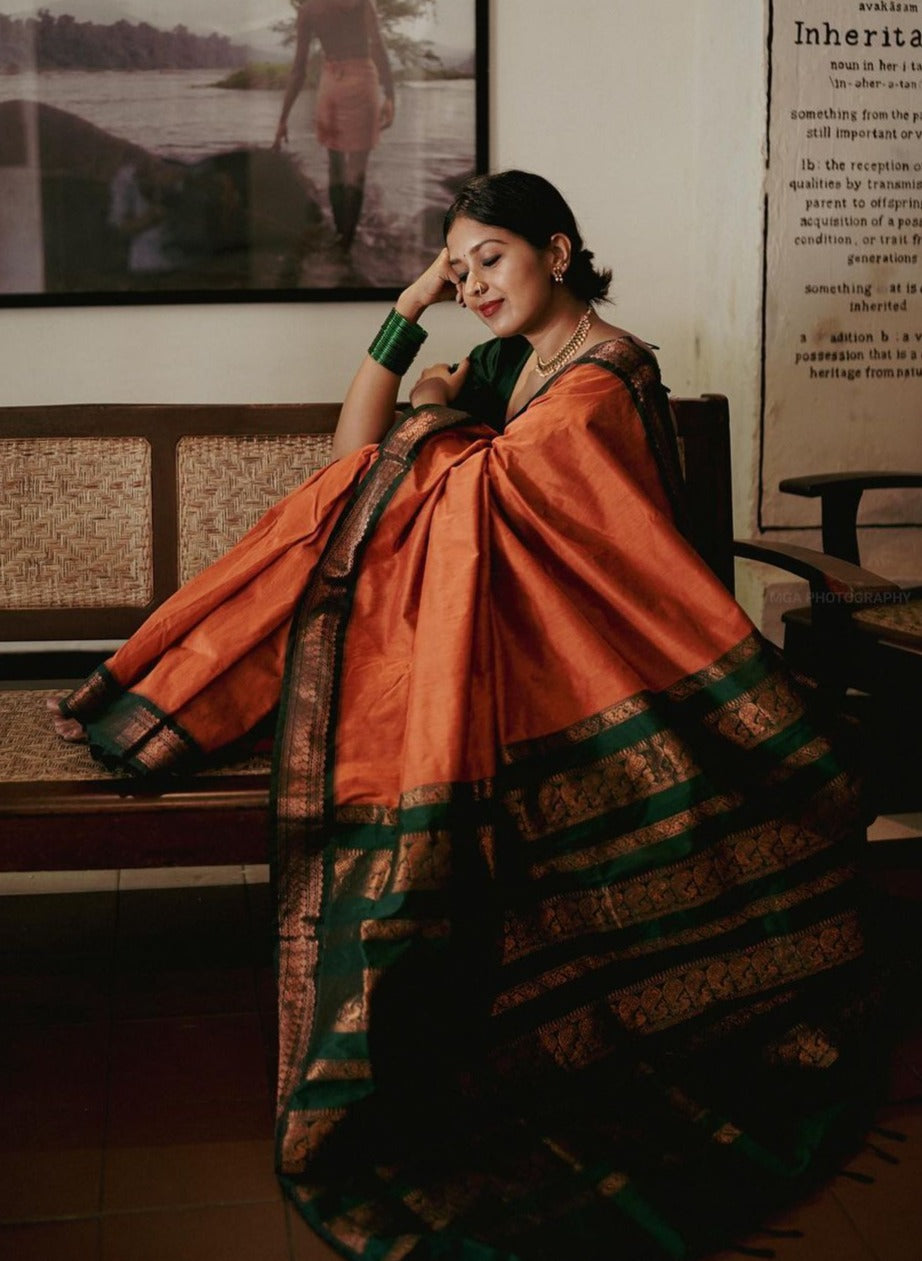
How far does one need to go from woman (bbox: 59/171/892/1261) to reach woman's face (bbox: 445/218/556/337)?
232 millimetres

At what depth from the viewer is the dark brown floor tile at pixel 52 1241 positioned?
1.83m

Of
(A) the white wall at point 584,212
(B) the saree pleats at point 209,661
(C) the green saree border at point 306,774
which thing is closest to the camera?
(C) the green saree border at point 306,774

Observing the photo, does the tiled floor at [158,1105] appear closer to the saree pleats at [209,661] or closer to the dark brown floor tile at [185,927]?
the dark brown floor tile at [185,927]

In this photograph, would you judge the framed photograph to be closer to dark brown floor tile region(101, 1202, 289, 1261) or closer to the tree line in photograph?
the tree line in photograph

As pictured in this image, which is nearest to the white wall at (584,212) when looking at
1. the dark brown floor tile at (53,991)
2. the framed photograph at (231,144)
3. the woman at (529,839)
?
the framed photograph at (231,144)

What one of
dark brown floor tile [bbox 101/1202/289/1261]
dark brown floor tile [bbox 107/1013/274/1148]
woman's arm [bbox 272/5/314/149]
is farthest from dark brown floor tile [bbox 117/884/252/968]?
woman's arm [bbox 272/5/314/149]

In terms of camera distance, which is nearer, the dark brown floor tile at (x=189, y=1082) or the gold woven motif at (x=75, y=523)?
the dark brown floor tile at (x=189, y=1082)

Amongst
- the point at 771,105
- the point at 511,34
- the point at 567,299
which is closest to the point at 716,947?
the point at 567,299

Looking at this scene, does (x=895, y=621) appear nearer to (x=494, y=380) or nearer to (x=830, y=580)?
(x=830, y=580)

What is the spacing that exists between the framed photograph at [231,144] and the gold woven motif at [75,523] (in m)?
0.79

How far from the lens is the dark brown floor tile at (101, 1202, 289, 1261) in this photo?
184 cm

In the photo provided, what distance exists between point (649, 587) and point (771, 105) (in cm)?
173

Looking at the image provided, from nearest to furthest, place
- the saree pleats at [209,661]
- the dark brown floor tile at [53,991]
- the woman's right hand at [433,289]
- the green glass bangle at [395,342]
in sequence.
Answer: the saree pleats at [209,661]
the dark brown floor tile at [53,991]
the woman's right hand at [433,289]
the green glass bangle at [395,342]

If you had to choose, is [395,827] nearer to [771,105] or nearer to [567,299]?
[567,299]
